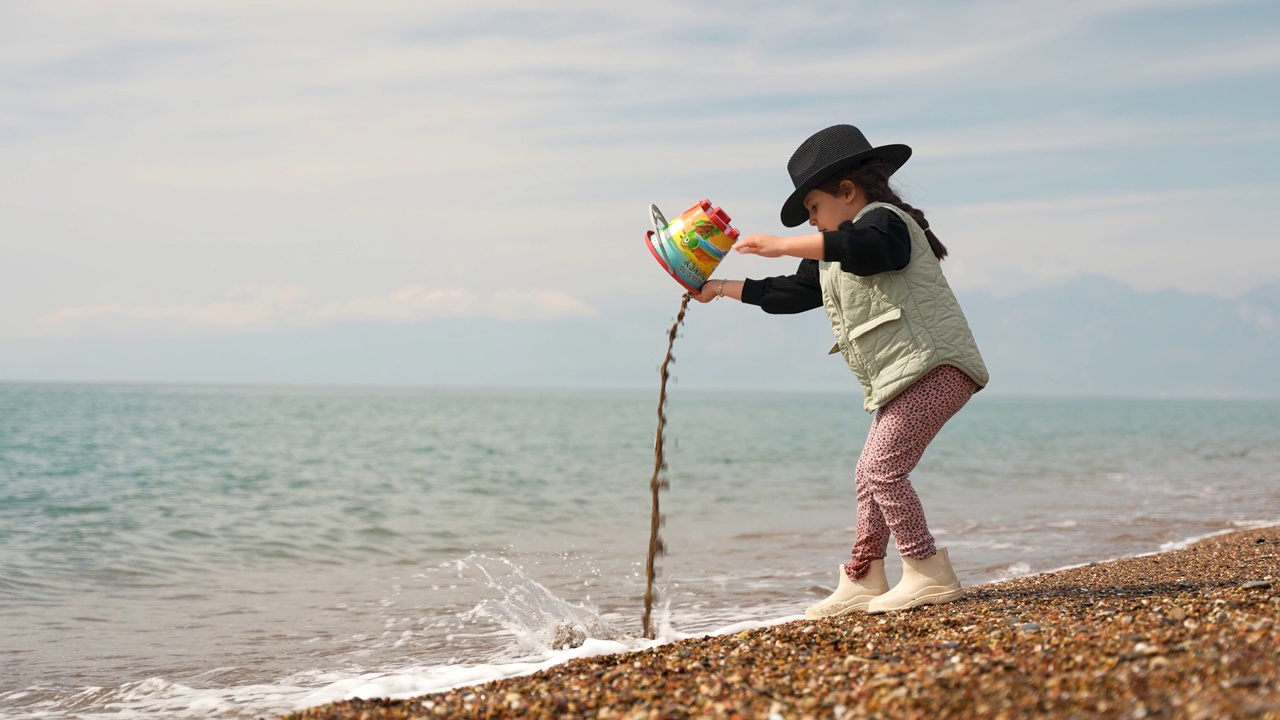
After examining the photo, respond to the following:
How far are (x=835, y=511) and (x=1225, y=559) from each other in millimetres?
6512

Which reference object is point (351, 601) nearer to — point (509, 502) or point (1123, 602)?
point (1123, 602)

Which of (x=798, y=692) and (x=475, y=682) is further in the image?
(x=475, y=682)

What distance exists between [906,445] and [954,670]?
1.55 metres

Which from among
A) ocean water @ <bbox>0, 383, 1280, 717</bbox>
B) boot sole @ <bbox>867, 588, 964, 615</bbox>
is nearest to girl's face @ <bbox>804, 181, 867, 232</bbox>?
boot sole @ <bbox>867, 588, 964, 615</bbox>

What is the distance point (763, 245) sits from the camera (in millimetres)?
4152

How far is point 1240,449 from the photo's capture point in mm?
28172

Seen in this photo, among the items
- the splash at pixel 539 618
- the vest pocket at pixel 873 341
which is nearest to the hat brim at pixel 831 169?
the vest pocket at pixel 873 341

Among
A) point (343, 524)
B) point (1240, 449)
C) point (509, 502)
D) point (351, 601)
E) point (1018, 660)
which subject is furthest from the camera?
point (1240, 449)

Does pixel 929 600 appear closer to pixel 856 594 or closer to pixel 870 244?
pixel 856 594

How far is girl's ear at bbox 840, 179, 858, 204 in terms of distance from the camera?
4.42 m

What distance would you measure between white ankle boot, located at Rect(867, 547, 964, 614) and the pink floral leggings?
5cm

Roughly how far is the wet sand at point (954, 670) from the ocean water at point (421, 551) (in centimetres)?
107

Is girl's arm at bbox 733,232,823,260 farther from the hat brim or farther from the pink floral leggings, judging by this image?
the pink floral leggings

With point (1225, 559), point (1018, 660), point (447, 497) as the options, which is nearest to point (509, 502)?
point (447, 497)
